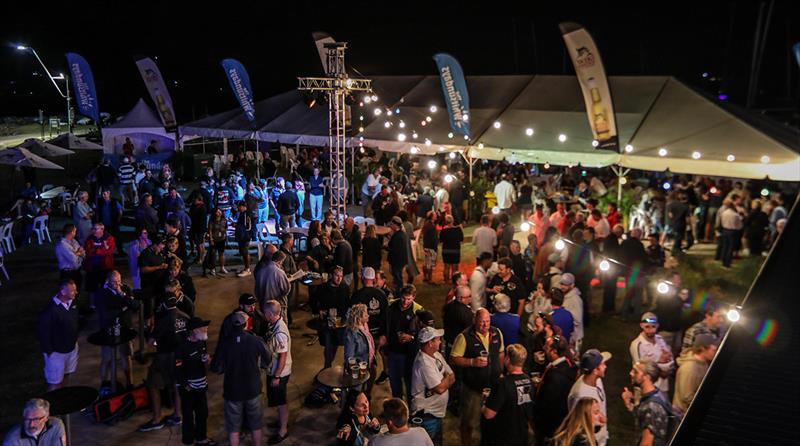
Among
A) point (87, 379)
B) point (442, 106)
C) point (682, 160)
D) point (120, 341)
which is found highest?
point (442, 106)

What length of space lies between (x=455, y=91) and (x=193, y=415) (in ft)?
38.8

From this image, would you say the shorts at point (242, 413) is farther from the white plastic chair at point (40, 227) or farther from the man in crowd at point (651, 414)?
the white plastic chair at point (40, 227)

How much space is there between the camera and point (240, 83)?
20797mm

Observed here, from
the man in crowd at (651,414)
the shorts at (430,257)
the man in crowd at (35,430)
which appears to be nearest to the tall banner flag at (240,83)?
the shorts at (430,257)

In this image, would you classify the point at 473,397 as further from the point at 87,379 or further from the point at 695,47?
the point at 695,47

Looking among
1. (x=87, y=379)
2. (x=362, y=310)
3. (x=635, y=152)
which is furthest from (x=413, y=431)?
(x=635, y=152)

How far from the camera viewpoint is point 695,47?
54.3 metres

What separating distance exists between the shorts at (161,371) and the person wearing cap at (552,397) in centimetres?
351

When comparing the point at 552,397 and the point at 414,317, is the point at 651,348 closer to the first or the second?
the point at 552,397

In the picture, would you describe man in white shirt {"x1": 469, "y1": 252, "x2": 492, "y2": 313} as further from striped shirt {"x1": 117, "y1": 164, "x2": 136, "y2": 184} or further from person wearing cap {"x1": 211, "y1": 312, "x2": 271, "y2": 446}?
striped shirt {"x1": 117, "y1": 164, "x2": 136, "y2": 184}

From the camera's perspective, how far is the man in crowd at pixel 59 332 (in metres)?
6.54

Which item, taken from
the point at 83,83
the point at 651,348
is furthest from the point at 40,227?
the point at 651,348

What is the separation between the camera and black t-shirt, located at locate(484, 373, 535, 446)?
16.8 ft

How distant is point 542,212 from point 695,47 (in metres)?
49.7
